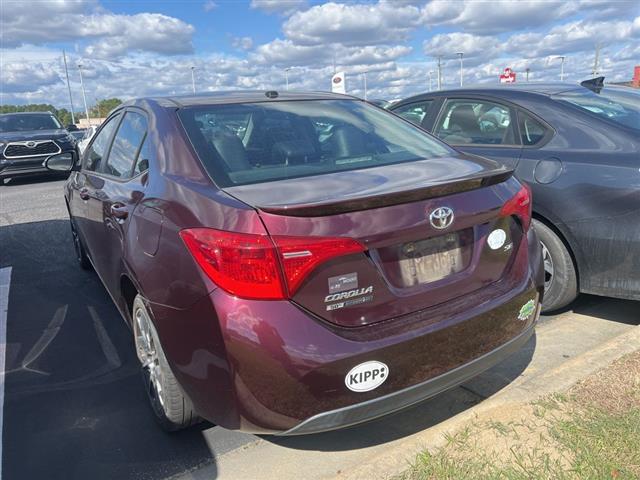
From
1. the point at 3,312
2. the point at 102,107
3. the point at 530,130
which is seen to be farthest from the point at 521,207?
the point at 102,107

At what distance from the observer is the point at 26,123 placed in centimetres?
1305

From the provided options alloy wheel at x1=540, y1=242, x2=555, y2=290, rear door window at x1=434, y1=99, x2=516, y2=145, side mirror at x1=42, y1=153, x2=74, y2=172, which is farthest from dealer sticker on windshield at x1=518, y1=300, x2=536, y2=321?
side mirror at x1=42, y1=153, x2=74, y2=172

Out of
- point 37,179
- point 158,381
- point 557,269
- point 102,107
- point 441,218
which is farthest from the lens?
point 102,107

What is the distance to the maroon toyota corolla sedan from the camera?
191 centimetres

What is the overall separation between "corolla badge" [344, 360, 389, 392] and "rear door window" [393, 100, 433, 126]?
128 inches

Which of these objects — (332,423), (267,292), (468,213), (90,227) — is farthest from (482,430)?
(90,227)

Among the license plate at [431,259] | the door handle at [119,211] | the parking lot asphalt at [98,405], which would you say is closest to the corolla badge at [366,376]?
the license plate at [431,259]

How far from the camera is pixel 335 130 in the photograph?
2.94 metres

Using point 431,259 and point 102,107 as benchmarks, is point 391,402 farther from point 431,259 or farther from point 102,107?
point 102,107

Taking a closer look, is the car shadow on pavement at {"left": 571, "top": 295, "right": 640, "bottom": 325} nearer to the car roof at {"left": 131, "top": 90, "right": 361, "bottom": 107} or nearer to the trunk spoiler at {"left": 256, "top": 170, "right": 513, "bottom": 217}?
the trunk spoiler at {"left": 256, "top": 170, "right": 513, "bottom": 217}

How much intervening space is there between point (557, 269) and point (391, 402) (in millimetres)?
2083

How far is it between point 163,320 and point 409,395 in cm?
105

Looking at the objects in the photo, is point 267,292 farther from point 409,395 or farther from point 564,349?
point 564,349

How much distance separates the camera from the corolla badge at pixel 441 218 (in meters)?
2.09
